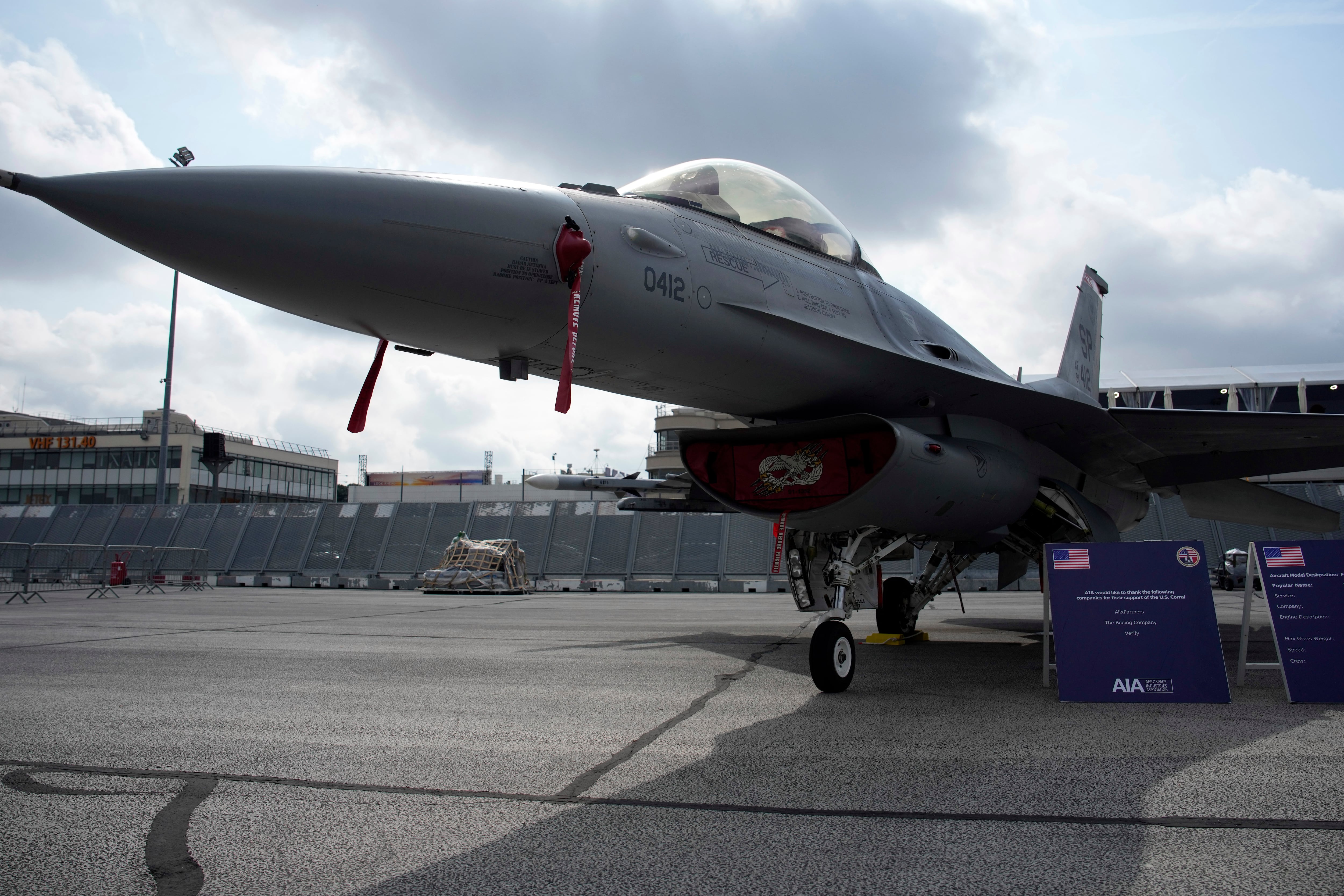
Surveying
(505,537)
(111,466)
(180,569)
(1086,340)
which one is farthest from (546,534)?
(111,466)

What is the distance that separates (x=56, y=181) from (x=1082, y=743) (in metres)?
4.80

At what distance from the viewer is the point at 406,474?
3580 inches

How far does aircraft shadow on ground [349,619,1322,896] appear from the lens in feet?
7.27

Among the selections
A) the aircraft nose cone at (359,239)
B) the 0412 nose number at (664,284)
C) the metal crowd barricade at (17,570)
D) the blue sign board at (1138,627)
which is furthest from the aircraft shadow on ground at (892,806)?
the metal crowd barricade at (17,570)

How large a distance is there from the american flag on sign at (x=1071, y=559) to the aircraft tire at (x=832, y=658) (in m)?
1.43

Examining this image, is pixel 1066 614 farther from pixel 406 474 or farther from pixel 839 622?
pixel 406 474

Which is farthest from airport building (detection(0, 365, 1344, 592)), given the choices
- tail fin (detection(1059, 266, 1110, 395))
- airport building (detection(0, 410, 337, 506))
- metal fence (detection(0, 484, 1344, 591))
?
airport building (detection(0, 410, 337, 506))

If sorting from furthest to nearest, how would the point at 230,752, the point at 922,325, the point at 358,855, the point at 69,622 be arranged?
the point at 69,622, the point at 922,325, the point at 230,752, the point at 358,855

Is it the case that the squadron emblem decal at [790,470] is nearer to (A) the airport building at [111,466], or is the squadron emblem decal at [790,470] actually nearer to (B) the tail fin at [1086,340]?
(B) the tail fin at [1086,340]

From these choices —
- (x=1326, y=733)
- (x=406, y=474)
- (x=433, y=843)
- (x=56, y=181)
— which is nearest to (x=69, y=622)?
(x=56, y=181)

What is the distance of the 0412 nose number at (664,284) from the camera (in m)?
4.33

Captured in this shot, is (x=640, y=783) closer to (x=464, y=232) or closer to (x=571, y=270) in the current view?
(x=571, y=270)

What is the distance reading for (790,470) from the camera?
19.2 feet

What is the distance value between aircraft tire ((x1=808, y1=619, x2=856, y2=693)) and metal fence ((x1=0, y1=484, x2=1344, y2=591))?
14.1m
